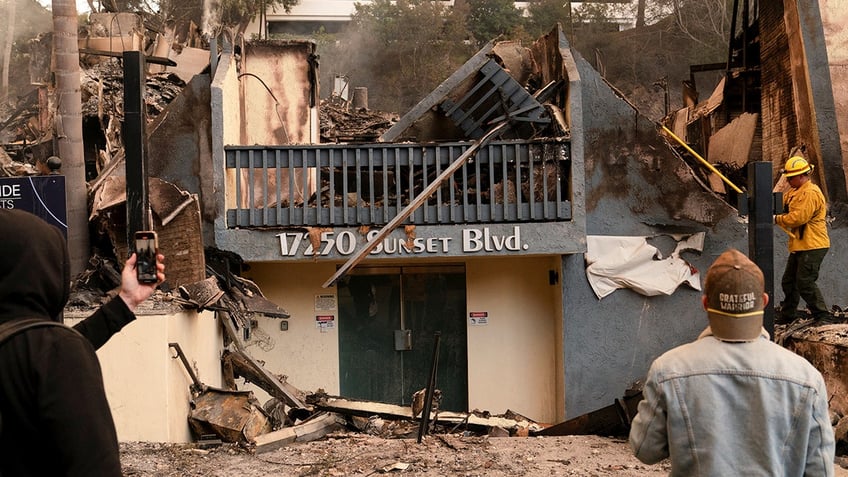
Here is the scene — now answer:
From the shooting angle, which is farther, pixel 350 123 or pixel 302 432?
pixel 350 123

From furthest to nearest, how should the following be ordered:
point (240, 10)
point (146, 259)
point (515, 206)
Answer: point (240, 10) → point (515, 206) → point (146, 259)

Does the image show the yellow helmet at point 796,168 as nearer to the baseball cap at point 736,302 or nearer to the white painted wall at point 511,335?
the white painted wall at point 511,335

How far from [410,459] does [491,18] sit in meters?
32.3

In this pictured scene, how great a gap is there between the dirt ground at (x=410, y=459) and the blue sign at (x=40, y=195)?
227 centimetres

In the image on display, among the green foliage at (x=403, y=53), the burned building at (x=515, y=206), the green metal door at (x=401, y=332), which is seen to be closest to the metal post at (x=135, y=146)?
the burned building at (x=515, y=206)

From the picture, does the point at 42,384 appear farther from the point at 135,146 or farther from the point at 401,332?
the point at 401,332

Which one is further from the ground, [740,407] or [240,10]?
[240,10]

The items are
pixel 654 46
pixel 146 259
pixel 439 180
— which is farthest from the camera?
pixel 654 46

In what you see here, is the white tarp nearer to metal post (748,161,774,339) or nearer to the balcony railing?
the balcony railing

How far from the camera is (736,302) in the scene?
9.69ft

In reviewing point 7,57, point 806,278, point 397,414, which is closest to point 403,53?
point 7,57

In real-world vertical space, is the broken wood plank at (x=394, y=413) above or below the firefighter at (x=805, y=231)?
below

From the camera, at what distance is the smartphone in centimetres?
325

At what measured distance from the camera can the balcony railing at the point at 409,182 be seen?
37.2ft
